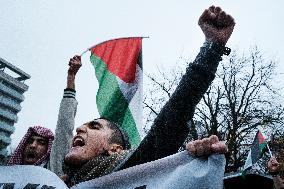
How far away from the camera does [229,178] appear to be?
7.16 meters

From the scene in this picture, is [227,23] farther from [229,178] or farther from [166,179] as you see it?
[229,178]

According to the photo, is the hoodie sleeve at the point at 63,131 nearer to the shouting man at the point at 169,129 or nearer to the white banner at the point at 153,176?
the shouting man at the point at 169,129

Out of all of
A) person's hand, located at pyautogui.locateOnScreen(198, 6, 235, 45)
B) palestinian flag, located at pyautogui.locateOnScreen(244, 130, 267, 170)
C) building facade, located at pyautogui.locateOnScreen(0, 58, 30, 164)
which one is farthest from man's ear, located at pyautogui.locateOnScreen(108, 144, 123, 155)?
building facade, located at pyautogui.locateOnScreen(0, 58, 30, 164)

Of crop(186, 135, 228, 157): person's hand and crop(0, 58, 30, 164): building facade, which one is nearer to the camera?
crop(186, 135, 228, 157): person's hand

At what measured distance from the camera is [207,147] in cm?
156

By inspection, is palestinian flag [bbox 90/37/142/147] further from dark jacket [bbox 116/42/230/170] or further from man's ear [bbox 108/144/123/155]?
dark jacket [bbox 116/42/230/170]

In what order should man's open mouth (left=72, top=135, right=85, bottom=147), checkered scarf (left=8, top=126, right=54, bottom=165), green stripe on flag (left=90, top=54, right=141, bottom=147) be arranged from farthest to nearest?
checkered scarf (left=8, top=126, right=54, bottom=165) < green stripe on flag (left=90, top=54, right=141, bottom=147) < man's open mouth (left=72, top=135, right=85, bottom=147)

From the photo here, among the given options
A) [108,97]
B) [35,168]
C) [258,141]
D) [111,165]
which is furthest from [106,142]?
[258,141]

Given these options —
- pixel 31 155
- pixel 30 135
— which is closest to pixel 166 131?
pixel 31 155

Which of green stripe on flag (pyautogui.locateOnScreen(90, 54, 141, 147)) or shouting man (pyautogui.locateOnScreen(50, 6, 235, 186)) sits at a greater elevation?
green stripe on flag (pyautogui.locateOnScreen(90, 54, 141, 147))

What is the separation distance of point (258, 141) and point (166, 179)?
5.41 metres

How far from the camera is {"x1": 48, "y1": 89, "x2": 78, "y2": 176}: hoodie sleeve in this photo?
291 centimetres

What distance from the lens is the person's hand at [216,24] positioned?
79.5 inches

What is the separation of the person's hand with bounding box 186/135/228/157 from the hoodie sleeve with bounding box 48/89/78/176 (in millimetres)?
1510
